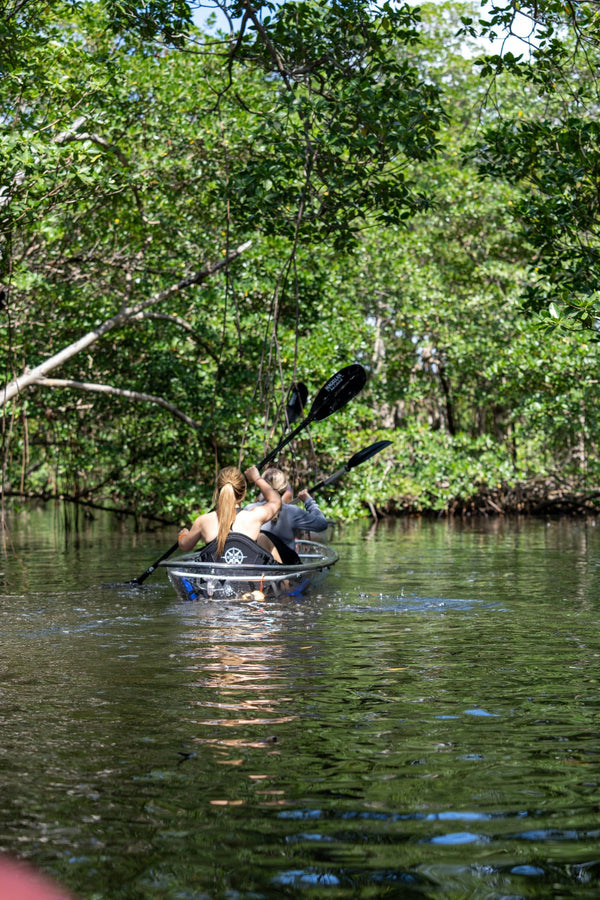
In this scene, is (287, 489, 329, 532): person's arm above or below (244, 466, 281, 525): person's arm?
below

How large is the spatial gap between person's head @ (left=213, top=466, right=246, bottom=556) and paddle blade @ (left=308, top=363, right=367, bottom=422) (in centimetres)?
283

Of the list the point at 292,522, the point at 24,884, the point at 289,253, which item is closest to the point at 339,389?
the point at 292,522

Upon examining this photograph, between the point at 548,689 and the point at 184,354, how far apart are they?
14.9 metres

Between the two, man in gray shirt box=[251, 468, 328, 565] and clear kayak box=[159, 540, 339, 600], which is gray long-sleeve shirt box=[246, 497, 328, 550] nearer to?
man in gray shirt box=[251, 468, 328, 565]

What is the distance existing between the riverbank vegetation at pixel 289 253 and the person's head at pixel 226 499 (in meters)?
0.80

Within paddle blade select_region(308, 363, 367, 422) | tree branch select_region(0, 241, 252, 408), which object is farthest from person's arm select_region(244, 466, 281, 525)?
tree branch select_region(0, 241, 252, 408)

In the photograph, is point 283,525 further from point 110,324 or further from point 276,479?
point 110,324

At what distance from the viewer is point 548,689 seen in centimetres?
569

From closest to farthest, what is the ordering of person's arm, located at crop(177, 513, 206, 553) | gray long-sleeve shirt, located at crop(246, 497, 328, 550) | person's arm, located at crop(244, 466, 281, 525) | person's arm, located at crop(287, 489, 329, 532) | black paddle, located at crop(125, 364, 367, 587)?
person's arm, located at crop(244, 466, 281, 525) < person's arm, located at crop(177, 513, 206, 553) < gray long-sleeve shirt, located at crop(246, 497, 328, 550) < person's arm, located at crop(287, 489, 329, 532) < black paddle, located at crop(125, 364, 367, 587)

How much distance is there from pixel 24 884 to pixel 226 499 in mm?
6439

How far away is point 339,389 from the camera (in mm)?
12500

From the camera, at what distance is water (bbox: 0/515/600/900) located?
3.26 metres

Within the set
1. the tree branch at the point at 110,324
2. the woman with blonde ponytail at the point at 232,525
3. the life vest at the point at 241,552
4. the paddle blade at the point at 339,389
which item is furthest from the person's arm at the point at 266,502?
the tree branch at the point at 110,324

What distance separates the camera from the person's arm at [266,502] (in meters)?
9.98
